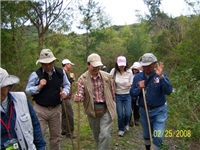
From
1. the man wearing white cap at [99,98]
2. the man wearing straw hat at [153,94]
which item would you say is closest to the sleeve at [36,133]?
the man wearing white cap at [99,98]

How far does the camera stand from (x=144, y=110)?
4.61 metres

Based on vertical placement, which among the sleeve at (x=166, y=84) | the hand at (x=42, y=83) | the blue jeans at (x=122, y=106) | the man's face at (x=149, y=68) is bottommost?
the blue jeans at (x=122, y=106)

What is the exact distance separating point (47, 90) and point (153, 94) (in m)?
1.83

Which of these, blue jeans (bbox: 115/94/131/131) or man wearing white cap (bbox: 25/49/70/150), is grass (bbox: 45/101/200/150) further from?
man wearing white cap (bbox: 25/49/70/150)

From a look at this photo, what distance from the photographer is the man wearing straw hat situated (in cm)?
425

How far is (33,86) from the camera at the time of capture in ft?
13.5

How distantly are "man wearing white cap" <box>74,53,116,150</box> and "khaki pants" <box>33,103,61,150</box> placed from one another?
1.46 ft

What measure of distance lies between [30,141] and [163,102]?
264cm

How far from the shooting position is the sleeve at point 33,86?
13.2 ft

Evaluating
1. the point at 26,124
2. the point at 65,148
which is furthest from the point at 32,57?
the point at 26,124

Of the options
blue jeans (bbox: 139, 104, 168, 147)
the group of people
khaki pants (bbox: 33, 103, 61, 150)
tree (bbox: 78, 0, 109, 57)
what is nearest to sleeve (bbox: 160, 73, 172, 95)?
the group of people

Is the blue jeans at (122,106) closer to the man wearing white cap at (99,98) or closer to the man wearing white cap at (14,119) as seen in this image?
the man wearing white cap at (99,98)

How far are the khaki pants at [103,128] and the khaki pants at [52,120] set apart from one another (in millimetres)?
658

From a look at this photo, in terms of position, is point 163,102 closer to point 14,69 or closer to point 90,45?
point 14,69
